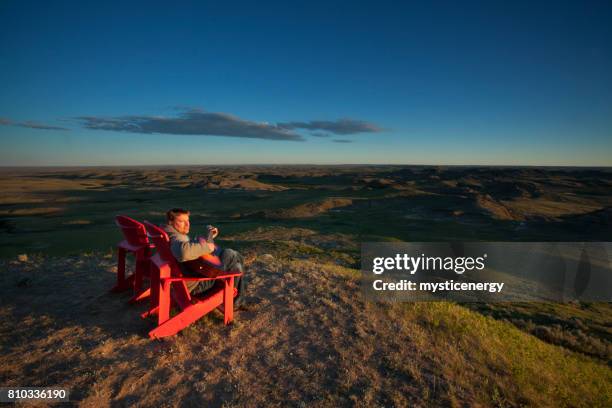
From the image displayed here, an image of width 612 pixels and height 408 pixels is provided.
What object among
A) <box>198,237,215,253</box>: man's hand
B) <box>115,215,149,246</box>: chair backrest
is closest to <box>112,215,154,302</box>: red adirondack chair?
<box>115,215,149,246</box>: chair backrest

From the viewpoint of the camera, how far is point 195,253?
4273 mm

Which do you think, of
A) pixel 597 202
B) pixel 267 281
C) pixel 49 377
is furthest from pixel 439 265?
pixel 597 202

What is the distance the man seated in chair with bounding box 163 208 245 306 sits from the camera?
13.9 feet

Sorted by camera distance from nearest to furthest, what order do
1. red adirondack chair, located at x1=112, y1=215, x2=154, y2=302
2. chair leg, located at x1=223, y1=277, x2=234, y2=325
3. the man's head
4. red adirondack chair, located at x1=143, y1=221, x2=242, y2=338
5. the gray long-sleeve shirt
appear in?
the gray long-sleeve shirt → red adirondack chair, located at x1=143, y1=221, x2=242, y2=338 → the man's head → chair leg, located at x1=223, y1=277, x2=234, y2=325 → red adirondack chair, located at x1=112, y1=215, x2=154, y2=302

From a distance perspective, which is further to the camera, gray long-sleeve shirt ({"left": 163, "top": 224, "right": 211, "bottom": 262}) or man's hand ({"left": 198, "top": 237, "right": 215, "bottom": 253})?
man's hand ({"left": 198, "top": 237, "right": 215, "bottom": 253})

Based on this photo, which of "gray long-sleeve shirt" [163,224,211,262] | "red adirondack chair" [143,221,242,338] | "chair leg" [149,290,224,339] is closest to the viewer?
"gray long-sleeve shirt" [163,224,211,262]

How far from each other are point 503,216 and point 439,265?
18.3 m

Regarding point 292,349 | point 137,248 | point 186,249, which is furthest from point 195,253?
point 292,349

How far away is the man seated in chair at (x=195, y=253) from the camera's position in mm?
4250

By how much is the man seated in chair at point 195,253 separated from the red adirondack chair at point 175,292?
0.12 m

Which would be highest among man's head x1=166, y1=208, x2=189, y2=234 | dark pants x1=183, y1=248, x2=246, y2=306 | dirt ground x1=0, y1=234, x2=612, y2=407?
man's head x1=166, y1=208, x2=189, y2=234

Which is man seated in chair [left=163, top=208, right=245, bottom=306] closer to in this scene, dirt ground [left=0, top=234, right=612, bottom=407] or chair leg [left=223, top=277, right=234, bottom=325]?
chair leg [left=223, top=277, right=234, bottom=325]

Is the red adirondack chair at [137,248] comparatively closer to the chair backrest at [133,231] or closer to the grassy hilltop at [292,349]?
the chair backrest at [133,231]

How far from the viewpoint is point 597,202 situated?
151 feet
